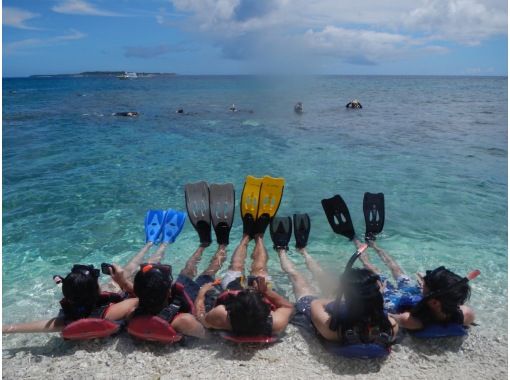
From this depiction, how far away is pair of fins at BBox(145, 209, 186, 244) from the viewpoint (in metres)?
6.52

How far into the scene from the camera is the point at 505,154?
43.3 ft

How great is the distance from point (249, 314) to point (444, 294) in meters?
1.88

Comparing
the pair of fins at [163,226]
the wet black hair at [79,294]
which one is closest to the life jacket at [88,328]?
the wet black hair at [79,294]

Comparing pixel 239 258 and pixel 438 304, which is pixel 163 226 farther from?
pixel 438 304

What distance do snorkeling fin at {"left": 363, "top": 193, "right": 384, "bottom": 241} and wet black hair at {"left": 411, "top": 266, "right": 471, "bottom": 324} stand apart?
2.58m

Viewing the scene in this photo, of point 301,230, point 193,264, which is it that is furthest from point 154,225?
point 301,230

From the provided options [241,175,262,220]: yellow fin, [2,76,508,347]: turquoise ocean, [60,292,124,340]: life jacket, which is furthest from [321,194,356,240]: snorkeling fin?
[60,292,124,340]: life jacket

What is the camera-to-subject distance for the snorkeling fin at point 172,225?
6535mm

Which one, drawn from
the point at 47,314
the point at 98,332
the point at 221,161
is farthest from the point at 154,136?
the point at 98,332

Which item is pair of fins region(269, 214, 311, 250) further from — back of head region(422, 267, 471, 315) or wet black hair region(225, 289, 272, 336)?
back of head region(422, 267, 471, 315)

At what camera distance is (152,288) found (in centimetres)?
384

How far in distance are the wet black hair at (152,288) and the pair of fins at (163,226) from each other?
2.53 m

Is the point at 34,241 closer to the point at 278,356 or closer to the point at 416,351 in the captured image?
the point at 278,356

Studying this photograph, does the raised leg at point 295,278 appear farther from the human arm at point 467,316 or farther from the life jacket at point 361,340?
the human arm at point 467,316
